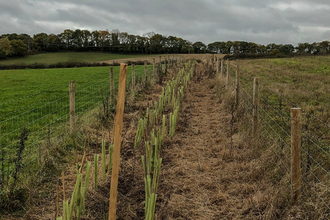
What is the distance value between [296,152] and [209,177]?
1.31 metres

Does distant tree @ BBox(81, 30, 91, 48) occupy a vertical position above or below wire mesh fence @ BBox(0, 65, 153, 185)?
above

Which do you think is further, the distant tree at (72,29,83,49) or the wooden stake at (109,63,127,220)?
the distant tree at (72,29,83,49)

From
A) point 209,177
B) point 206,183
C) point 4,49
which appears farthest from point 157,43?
point 206,183

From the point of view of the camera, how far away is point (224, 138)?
5.29 meters

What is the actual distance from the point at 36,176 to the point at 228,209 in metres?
2.49

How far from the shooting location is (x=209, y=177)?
12.6ft

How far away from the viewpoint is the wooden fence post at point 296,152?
115 inches

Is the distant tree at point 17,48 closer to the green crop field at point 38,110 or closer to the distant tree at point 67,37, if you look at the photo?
the distant tree at point 67,37

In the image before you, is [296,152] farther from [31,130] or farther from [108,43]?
[108,43]

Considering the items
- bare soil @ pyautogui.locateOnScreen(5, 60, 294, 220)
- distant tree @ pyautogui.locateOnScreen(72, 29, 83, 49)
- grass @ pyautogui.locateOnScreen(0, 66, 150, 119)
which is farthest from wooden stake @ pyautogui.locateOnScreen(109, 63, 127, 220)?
distant tree @ pyautogui.locateOnScreen(72, 29, 83, 49)

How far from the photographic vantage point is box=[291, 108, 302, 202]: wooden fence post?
293cm

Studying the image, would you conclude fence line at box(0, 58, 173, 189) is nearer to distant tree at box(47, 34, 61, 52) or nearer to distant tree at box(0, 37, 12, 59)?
distant tree at box(0, 37, 12, 59)

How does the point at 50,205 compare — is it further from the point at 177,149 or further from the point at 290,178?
the point at 290,178

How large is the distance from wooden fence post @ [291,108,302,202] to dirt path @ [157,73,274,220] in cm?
36
